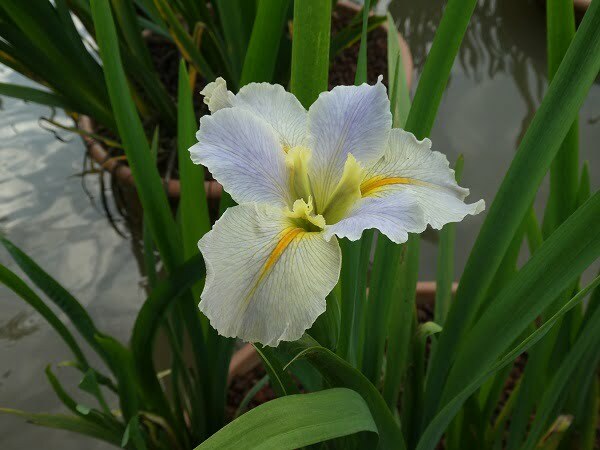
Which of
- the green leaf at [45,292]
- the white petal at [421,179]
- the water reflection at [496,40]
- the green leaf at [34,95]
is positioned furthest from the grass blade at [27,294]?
the water reflection at [496,40]

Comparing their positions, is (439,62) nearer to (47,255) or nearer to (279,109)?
(279,109)

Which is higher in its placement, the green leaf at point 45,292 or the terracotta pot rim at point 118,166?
the green leaf at point 45,292

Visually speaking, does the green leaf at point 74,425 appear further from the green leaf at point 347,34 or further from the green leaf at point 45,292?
the green leaf at point 347,34

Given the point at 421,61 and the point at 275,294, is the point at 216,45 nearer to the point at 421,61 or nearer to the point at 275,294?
the point at 421,61

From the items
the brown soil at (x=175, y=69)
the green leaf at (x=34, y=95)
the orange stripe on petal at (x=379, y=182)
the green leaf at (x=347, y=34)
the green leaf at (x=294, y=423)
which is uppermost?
the orange stripe on petal at (x=379, y=182)

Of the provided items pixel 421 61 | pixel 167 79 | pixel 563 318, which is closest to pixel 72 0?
pixel 167 79

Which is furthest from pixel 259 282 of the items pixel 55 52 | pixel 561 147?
pixel 55 52
